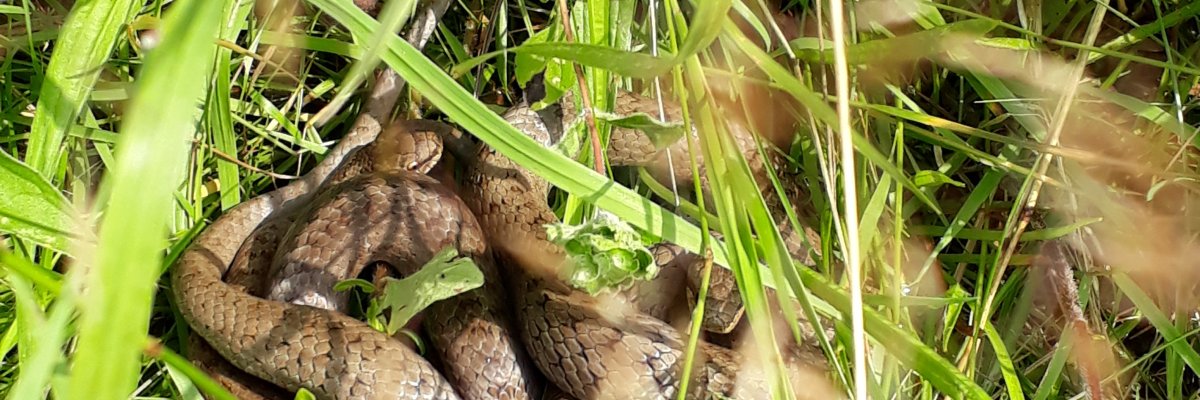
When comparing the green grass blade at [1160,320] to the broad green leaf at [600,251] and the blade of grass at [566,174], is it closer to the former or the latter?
the blade of grass at [566,174]

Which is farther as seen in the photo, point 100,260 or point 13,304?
point 13,304

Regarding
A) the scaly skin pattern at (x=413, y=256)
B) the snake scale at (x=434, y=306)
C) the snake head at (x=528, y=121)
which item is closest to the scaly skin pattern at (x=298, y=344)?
the snake scale at (x=434, y=306)

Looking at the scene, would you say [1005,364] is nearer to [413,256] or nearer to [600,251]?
[600,251]

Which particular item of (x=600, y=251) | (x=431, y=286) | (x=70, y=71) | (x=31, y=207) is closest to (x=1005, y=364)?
(x=600, y=251)

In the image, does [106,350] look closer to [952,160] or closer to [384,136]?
[384,136]

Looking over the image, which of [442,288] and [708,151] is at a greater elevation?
[708,151]

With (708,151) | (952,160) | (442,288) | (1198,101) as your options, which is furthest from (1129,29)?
(442,288)
